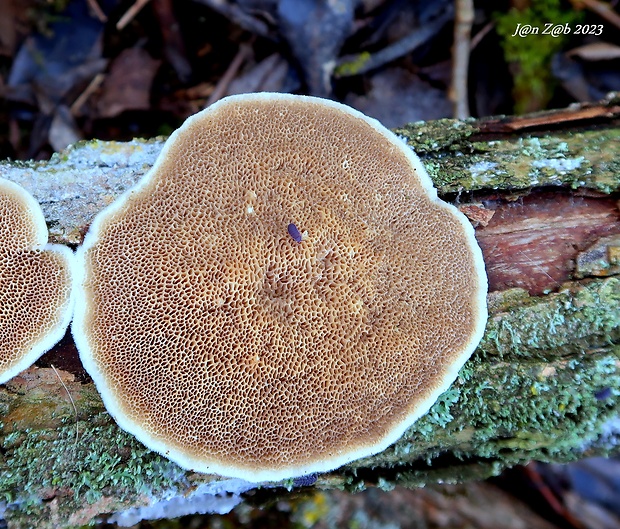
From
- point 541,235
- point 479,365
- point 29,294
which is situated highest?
point 29,294

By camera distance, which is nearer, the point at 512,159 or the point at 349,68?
the point at 512,159

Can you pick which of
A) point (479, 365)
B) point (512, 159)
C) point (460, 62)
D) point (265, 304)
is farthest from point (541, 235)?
point (460, 62)

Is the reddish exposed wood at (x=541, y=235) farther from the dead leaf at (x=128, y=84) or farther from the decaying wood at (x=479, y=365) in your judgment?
the dead leaf at (x=128, y=84)

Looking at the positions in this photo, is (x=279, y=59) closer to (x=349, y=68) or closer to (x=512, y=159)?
(x=349, y=68)

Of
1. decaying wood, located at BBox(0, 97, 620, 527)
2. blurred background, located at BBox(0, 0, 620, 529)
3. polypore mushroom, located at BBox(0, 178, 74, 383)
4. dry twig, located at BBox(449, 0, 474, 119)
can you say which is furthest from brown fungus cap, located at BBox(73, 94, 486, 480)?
dry twig, located at BBox(449, 0, 474, 119)

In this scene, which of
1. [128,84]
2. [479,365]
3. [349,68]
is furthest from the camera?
[128,84]

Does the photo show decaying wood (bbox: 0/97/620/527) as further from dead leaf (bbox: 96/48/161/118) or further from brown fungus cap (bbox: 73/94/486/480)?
dead leaf (bbox: 96/48/161/118)

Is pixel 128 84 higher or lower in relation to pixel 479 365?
higher

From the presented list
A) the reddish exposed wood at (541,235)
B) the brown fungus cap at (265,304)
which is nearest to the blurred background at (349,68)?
the reddish exposed wood at (541,235)

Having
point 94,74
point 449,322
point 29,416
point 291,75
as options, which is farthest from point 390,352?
point 94,74
